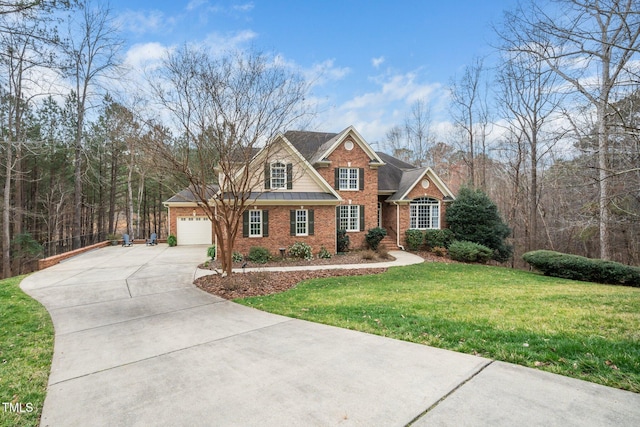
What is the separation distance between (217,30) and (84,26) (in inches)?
537

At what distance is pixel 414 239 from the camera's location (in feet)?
60.2

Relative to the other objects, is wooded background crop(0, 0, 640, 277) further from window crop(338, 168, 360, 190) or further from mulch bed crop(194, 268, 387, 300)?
window crop(338, 168, 360, 190)

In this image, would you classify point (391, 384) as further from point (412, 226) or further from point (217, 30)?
point (412, 226)

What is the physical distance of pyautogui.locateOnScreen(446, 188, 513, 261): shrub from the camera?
57.2 ft

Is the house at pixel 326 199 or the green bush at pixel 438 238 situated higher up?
the house at pixel 326 199

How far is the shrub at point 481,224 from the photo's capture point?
17.4 meters

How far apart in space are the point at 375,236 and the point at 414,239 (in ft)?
8.73

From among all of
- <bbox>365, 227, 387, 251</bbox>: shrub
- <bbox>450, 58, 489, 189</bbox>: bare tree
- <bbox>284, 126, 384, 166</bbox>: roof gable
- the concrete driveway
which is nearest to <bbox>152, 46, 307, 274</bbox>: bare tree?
the concrete driveway

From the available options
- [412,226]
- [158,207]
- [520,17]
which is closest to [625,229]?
[412,226]

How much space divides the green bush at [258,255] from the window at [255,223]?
2.68 feet

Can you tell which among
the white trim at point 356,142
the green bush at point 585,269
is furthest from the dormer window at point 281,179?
the green bush at point 585,269

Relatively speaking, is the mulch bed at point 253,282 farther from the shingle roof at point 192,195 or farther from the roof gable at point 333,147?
the roof gable at point 333,147

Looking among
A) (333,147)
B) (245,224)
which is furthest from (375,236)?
(245,224)

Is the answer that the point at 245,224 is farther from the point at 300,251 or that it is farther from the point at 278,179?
the point at 300,251
